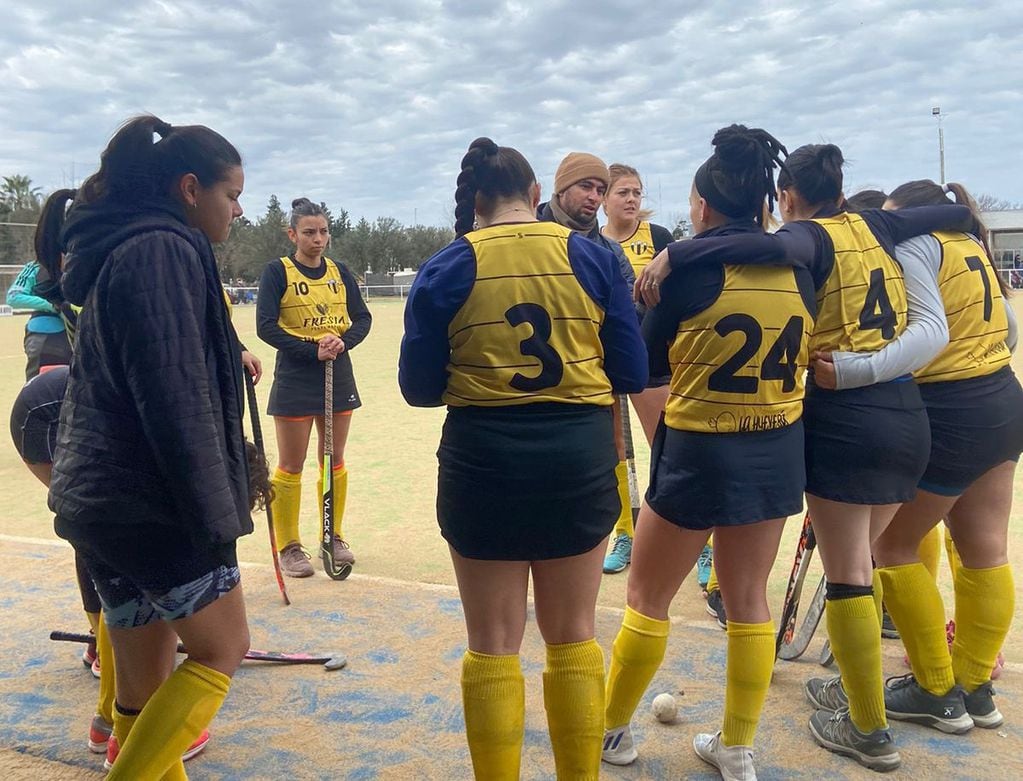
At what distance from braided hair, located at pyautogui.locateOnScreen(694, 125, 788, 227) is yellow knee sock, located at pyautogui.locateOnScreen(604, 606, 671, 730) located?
141 centimetres

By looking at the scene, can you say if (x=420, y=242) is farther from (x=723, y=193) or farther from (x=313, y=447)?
(x=723, y=193)

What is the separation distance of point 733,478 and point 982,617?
139cm

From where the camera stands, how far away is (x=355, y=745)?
3045mm

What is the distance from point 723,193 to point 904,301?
0.77 metres

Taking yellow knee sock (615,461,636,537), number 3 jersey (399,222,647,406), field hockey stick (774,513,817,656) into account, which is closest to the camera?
number 3 jersey (399,222,647,406)

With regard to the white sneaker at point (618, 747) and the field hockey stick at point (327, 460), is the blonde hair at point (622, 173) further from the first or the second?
the white sneaker at point (618, 747)

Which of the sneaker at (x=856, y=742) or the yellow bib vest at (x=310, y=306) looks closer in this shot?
the sneaker at (x=856, y=742)

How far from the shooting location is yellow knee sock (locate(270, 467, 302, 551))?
5.03 meters

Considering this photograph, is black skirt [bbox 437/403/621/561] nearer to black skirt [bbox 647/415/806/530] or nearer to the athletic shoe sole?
black skirt [bbox 647/415/806/530]

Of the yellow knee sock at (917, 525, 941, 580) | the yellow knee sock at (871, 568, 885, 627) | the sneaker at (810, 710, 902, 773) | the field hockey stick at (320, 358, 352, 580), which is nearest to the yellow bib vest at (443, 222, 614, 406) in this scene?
the yellow knee sock at (871, 568, 885, 627)

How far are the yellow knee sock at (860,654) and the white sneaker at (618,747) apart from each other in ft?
2.57

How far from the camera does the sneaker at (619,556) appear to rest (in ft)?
16.1

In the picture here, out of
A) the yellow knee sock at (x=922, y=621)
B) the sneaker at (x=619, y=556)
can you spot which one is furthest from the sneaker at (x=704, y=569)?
the yellow knee sock at (x=922, y=621)

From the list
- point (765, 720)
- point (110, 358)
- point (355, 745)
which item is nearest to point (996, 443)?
point (765, 720)
